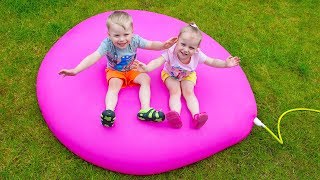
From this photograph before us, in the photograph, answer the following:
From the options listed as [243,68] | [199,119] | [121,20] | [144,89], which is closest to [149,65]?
[144,89]

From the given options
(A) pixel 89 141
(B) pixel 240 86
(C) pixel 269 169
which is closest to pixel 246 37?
(B) pixel 240 86

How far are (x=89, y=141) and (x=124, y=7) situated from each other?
2120mm

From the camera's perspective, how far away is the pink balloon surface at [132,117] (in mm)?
3066

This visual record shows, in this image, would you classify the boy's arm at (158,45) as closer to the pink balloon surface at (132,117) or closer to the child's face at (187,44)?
the child's face at (187,44)

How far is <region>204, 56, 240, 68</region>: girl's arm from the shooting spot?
10.6 feet

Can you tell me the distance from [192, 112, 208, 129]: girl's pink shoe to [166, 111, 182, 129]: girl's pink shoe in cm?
11

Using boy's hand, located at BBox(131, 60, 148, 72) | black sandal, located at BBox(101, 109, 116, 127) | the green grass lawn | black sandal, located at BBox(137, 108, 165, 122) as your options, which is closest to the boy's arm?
boy's hand, located at BBox(131, 60, 148, 72)

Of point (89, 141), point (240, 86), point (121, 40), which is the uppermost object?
point (121, 40)

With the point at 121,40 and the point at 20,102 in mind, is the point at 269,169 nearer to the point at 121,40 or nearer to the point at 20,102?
the point at 121,40

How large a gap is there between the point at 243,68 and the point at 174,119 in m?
1.47

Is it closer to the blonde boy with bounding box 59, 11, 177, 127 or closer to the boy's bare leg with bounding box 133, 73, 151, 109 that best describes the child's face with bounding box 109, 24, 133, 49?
the blonde boy with bounding box 59, 11, 177, 127

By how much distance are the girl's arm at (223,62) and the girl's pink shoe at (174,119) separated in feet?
1.75

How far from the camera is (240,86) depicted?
352 centimetres

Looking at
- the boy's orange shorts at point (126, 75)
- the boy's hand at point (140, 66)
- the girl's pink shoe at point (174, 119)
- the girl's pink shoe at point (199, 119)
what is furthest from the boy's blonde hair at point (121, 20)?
the girl's pink shoe at point (199, 119)
